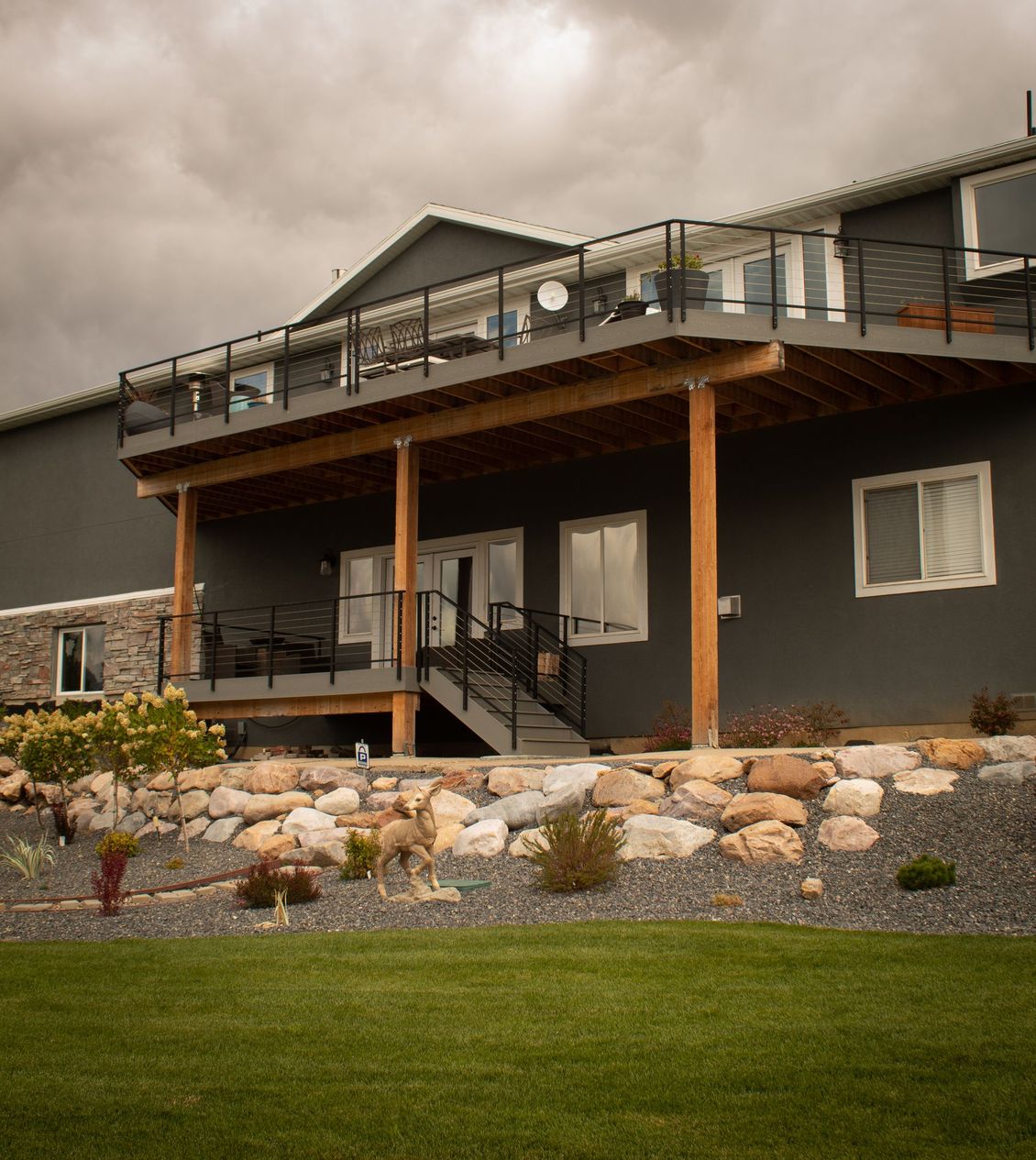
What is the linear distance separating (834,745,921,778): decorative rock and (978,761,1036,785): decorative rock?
2.06 ft

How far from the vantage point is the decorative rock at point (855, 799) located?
991 cm

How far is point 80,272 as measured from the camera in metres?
27.9

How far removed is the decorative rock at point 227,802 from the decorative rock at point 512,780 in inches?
113

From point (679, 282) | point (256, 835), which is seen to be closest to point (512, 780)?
point (256, 835)

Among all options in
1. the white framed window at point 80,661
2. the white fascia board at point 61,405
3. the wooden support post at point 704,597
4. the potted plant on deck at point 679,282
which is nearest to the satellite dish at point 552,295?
the potted plant on deck at point 679,282

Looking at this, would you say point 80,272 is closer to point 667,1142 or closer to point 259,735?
point 259,735

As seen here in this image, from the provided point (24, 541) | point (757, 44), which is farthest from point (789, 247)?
point (24, 541)

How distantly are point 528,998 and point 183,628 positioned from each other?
12861 millimetres

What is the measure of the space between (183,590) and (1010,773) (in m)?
11.9

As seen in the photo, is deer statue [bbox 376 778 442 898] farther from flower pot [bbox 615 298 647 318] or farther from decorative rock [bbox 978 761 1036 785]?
flower pot [bbox 615 298 647 318]

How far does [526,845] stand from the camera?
10391 mm

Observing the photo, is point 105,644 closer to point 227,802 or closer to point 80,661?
point 80,661

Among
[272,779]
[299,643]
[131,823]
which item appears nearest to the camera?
[272,779]

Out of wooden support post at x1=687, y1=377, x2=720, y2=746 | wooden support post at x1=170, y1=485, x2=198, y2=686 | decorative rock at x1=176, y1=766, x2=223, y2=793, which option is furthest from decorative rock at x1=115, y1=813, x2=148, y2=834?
wooden support post at x1=687, y1=377, x2=720, y2=746
